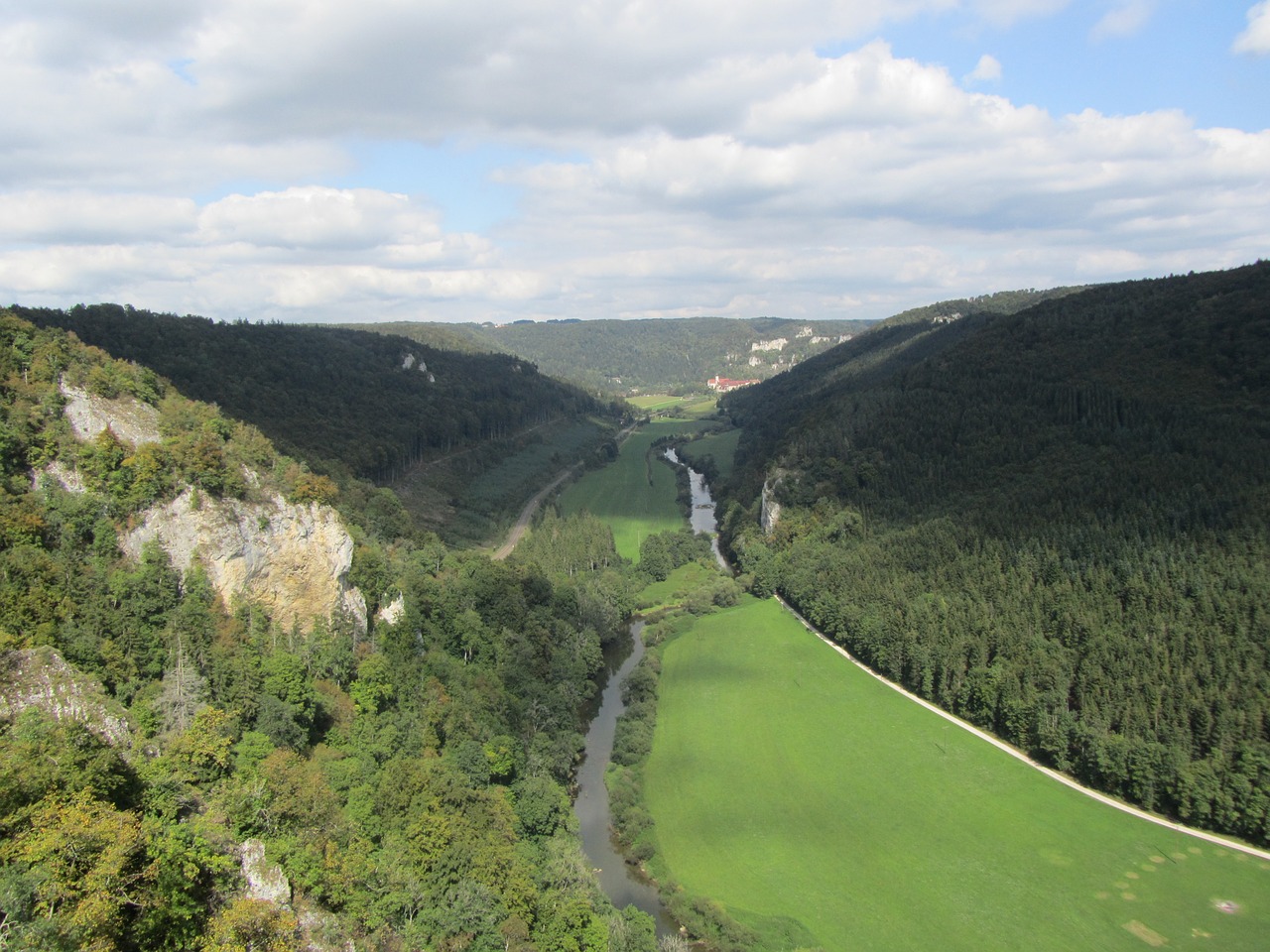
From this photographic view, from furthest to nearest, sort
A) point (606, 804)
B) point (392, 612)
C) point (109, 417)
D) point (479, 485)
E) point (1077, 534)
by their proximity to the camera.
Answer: point (479, 485)
point (1077, 534)
point (392, 612)
point (606, 804)
point (109, 417)

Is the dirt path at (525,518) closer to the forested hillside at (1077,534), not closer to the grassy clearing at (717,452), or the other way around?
the grassy clearing at (717,452)

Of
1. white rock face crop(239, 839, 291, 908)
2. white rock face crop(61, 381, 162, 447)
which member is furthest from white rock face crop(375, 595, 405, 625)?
white rock face crop(239, 839, 291, 908)

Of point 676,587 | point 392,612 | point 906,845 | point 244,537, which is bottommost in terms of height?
point 906,845

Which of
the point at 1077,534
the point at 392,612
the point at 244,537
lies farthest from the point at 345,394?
the point at 1077,534

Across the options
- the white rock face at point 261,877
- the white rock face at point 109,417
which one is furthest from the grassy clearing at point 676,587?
the white rock face at point 261,877

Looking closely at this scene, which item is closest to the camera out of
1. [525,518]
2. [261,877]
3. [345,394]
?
[261,877]

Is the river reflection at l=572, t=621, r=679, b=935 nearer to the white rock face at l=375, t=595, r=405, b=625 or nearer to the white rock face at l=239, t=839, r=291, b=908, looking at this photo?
the white rock face at l=375, t=595, r=405, b=625

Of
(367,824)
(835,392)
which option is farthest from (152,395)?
(835,392)

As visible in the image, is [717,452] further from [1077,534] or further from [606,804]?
[606,804]
